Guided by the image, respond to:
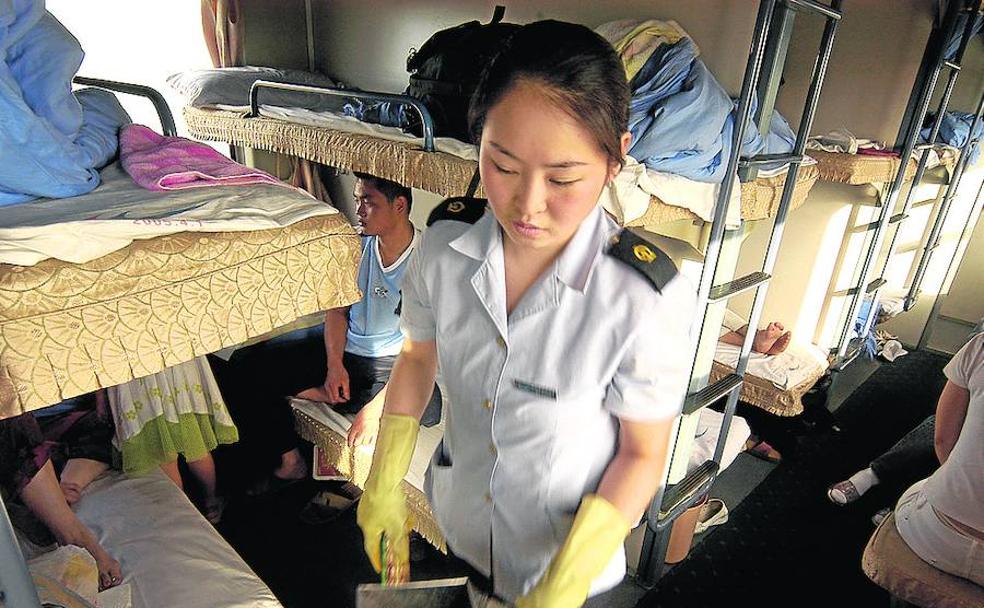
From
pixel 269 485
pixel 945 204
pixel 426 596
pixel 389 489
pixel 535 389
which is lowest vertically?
pixel 269 485

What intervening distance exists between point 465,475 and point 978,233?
431 cm

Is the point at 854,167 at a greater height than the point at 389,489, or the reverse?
the point at 854,167

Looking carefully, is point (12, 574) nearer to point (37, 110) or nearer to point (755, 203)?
point (37, 110)

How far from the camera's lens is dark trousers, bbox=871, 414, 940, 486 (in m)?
2.39

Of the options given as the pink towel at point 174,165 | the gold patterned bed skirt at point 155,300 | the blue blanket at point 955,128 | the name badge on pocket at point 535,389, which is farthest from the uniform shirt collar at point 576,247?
the blue blanket at point 955,128

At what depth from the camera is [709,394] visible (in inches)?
70.3

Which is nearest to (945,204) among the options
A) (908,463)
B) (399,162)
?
(908,463)

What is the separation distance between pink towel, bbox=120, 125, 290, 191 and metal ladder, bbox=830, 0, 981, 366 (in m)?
2.70

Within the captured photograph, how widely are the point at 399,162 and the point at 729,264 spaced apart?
40.8 inches

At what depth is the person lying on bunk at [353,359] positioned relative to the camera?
219 centimetres

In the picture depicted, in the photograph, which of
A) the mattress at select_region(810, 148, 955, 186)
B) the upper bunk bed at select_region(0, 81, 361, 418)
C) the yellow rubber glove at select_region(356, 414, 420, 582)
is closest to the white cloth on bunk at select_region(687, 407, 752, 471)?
the mattress at select_region(810, 148, 955, 186)

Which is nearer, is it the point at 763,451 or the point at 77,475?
the point at 77,475

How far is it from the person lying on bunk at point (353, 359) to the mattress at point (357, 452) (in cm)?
6

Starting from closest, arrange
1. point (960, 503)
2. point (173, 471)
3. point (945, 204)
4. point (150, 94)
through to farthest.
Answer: point (960, 503), point (150, 94), point (173, 471), point (945, 204)
